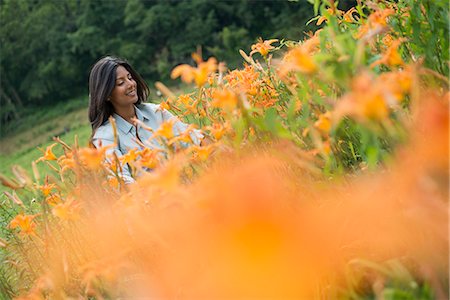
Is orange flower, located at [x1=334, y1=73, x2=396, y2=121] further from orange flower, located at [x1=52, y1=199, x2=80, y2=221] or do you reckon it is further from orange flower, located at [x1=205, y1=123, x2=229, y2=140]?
orange flower, located at [x1=52, y1=199, x2=80, y2=221]

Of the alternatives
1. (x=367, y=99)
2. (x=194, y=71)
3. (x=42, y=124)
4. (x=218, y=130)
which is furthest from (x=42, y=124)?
(x=367, y=99)

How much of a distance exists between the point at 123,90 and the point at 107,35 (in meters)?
25.6

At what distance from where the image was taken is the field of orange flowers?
759mm

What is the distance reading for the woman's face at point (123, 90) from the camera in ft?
8.43

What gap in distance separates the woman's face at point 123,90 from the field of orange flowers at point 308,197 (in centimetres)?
135

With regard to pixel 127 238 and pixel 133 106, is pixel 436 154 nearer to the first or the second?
pixel 127 238

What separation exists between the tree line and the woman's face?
20.5m

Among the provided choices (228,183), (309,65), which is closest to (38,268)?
(228,183)

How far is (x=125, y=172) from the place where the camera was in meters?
1.97

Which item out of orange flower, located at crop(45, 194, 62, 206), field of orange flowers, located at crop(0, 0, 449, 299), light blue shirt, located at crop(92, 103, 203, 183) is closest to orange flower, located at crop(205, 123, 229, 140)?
field of orange flowers, located at crop(0, 0, 449, 299)

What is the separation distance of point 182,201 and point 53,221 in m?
0.79

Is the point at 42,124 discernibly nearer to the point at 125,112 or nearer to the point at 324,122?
the point at 125,112

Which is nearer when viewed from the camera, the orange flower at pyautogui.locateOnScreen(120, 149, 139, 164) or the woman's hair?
the orange flower at pyautogui.locateOnScreen(120, 149, 139, 164)

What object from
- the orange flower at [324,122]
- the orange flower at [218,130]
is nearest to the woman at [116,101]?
the orange flower at [218,130]
